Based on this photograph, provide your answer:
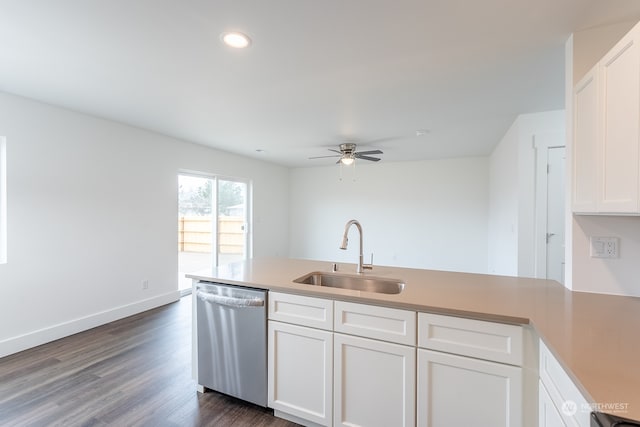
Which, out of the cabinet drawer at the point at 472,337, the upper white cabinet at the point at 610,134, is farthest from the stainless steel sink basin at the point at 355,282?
the upper white cabinet at the point at 610,134

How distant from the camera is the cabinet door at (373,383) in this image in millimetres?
1512

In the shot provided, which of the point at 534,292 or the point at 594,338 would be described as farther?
the point at 534,292

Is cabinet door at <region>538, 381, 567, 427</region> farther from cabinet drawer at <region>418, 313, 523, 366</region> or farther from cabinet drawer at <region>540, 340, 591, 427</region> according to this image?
cabinet drawer at <region>418, 313, 523, 366</region>

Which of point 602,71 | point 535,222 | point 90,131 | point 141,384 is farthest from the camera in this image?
point 90,131

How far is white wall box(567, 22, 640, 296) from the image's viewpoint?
5.30 ft

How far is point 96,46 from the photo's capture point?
1.83 metres

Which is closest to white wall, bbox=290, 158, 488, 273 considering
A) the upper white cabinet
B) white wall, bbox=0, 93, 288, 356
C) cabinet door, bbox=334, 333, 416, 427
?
white wall, bbox=0, 93, 288, 356

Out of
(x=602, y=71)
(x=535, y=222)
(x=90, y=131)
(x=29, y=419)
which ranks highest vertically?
(x=90, y=131)

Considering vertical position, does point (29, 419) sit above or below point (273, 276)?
below

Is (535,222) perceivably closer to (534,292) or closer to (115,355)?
(534,292)

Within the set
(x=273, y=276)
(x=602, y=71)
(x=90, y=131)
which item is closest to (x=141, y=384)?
(x=273, y=276)

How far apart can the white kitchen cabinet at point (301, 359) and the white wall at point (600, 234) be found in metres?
1.51

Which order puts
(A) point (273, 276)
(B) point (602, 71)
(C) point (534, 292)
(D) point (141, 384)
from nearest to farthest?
1. (B) point (602, 71)
2. (C) point (534, 292)
3. (A) point (273, 276)
4. (D) point (141, 384)

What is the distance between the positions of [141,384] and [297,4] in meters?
2.79
